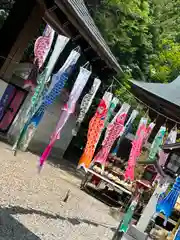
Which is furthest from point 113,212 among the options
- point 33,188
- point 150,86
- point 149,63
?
point 149,63

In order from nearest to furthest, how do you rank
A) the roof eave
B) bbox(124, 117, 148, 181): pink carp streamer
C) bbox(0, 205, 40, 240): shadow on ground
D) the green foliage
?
1. bbox(0, 205, 40, 240): shadow on ground
2. the roof eave
3. bbox(124, 117, 148, 181): pink carp streamer
4. the green foliage

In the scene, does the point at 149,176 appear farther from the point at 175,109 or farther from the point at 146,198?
the point at 175,109

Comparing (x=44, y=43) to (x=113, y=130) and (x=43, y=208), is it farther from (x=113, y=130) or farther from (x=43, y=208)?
(x=113, y=130)

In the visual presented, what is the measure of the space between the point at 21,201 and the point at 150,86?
167 inches

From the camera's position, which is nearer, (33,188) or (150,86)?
(150,86)

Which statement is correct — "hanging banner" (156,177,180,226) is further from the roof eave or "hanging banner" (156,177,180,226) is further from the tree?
the tree

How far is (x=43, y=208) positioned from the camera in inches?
382

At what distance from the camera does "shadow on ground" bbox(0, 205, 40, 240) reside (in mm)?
6820

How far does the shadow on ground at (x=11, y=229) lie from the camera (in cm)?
682

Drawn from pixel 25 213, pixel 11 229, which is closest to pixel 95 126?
pixel 25 213

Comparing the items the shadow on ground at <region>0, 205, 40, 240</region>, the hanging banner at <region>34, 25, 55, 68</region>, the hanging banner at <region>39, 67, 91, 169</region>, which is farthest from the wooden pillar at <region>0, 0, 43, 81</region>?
the shadow on ground at <region>0, 205, 40, 240</region>

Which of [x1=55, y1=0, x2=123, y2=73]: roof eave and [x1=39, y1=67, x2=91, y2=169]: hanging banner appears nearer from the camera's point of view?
[x1=55, y1=0, x2=123, y2=73]: roof eave

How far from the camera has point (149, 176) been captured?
60.1 feet

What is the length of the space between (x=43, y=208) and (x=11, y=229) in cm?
256
